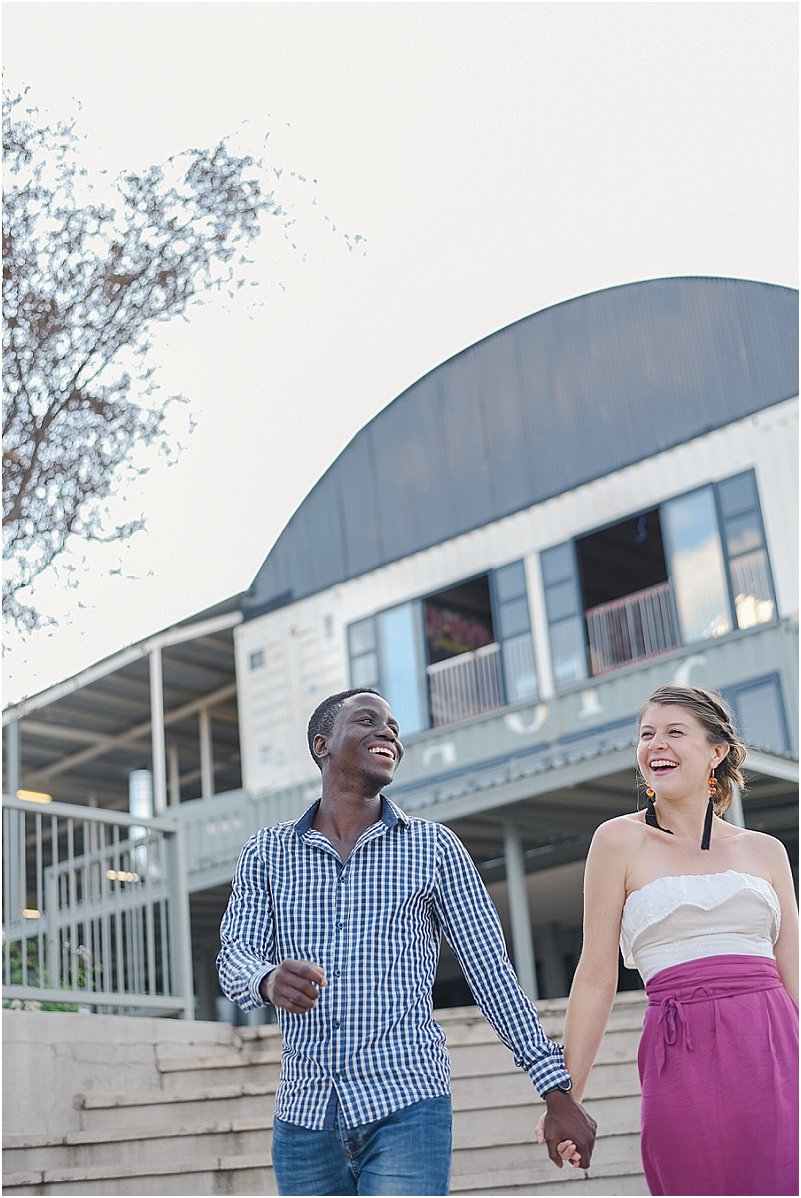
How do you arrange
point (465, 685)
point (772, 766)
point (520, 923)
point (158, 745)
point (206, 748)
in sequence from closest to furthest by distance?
point (772, 766)
point (520, 923)
point (465, 685)
point (158, 745)
point (206, 748)

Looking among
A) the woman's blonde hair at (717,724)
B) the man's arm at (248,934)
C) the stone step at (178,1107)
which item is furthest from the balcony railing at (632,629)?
the man's arm at (248,934)

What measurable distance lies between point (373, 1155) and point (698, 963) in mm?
849

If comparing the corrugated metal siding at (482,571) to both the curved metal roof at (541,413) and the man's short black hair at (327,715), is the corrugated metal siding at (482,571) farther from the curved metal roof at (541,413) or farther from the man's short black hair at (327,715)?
the man's short black hair at (327,715)

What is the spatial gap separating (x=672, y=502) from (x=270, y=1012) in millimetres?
8730

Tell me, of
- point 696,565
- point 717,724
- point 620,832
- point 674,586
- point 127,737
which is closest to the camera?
point 620,832

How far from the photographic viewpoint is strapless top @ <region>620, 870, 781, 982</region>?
125 inches

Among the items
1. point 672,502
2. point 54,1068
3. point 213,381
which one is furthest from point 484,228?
point 672,502

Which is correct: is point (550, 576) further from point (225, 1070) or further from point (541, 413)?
point (225, 1070)

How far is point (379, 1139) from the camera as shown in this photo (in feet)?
9.31

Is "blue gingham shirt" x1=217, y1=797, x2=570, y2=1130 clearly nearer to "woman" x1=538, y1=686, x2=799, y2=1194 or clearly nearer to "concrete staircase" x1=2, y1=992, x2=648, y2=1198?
"woman" x1=538, y1=686, x2=799, y2=1194

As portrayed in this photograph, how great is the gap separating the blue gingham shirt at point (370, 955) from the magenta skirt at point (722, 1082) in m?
0.25

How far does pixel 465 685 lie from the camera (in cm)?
1761

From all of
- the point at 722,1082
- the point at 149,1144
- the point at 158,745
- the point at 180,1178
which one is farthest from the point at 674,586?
the point at 722,1082

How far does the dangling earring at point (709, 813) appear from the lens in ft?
10.9
